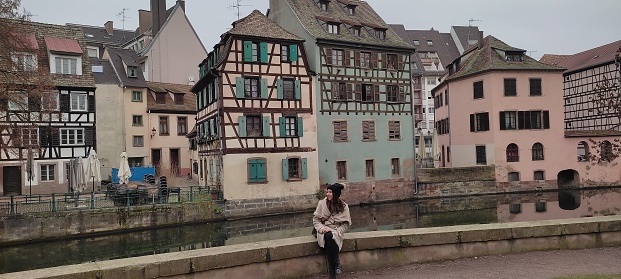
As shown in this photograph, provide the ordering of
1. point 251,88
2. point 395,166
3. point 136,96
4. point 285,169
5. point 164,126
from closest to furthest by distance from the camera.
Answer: point 251,88
point 285,169
point 395,166
point 136,96
point 164,126

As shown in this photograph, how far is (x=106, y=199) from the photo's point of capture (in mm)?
21594

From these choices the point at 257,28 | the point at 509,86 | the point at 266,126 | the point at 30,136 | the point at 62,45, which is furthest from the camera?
the point at 509,86

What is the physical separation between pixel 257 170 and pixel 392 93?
10749mm

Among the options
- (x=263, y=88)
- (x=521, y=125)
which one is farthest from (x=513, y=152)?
(x=263, y=88)

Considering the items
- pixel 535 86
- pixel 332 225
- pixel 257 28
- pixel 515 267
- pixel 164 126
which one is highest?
pixel 257 28

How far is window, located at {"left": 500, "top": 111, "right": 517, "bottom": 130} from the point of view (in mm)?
33438

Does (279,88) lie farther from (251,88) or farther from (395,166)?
(395,166)

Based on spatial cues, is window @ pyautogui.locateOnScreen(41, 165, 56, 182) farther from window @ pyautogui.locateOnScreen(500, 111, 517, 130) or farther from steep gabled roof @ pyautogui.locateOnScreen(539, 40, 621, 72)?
steep gabled roof @ pyautogui.locateOnScreen(539, 40, 621, 72)

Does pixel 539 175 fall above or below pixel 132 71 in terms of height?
below

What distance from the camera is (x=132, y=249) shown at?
1809cm

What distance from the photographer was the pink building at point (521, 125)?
33.3 m

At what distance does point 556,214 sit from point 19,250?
23.5 meters

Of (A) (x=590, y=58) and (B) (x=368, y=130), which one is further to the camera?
(A) (x=590, y=58)

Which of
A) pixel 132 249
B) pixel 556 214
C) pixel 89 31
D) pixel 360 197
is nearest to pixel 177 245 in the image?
pixel 132 249
